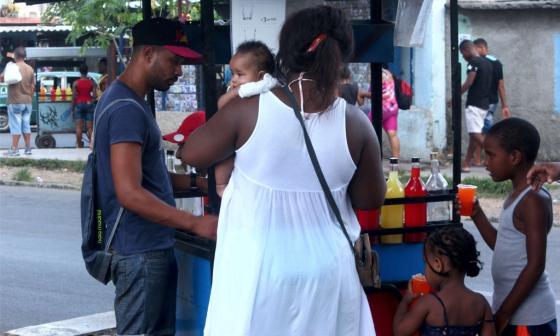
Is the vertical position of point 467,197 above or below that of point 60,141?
above

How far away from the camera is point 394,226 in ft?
13.8

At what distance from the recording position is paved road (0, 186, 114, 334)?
730 centimetres

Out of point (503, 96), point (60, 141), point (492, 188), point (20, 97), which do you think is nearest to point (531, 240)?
point (492, 188)

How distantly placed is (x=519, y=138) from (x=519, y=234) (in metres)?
0.34

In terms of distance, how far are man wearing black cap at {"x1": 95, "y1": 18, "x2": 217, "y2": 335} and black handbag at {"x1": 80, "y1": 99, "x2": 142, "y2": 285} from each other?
3cm

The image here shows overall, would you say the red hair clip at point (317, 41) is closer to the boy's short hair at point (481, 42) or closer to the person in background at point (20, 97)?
the boy's short hair at point (481, 42)

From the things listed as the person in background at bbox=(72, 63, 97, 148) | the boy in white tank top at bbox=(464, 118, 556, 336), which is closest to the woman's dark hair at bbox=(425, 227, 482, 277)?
the boy in white tank top at bbox=(464, 118, 556, 336)

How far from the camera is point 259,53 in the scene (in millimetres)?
3867

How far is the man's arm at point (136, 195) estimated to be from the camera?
3412 mm

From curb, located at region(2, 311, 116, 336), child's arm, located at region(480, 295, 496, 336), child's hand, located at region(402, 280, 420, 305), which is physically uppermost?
child's hand, located at region(402, 280, 420, 305)

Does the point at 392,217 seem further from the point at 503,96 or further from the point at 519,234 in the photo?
the point at 503,96

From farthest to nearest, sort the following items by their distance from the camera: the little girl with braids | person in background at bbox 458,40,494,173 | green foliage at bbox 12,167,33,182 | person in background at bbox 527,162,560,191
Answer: green foliage at bbox 12,167,33,182 < person in background at bbox 458,40,494,173 < the little girl with braids < person in background at bbox 527,162,560,191

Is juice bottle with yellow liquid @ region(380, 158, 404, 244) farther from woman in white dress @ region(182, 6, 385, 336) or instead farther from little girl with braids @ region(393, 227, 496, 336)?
woman in white dress @ region(182, 6, 385, 336)

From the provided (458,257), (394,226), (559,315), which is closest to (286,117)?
(458,257)
